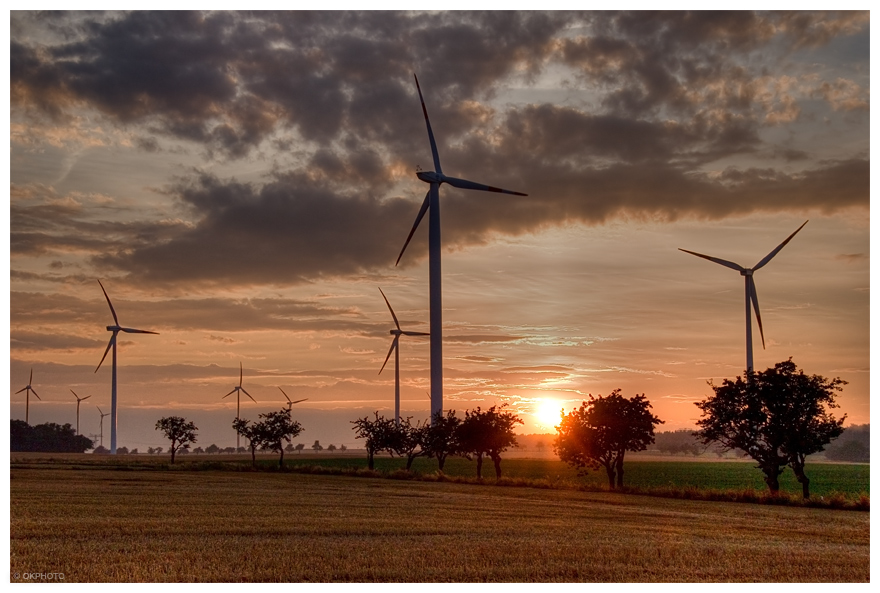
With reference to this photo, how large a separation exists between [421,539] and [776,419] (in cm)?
4496

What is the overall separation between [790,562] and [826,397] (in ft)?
142

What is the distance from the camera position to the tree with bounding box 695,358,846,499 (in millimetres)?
67250

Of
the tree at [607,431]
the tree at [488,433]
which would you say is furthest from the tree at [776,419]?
the tree at [488,433]

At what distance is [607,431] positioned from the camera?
3034 inches

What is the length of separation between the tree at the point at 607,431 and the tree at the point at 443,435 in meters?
23.7

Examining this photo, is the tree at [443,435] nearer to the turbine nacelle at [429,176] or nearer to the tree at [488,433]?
the tree at [488,433]

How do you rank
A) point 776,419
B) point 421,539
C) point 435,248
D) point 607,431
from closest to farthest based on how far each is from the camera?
point 421,539, point 776,419, point 607,431, point 435,248

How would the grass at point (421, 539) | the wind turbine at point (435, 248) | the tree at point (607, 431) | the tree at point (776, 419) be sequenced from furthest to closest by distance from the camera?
the wind turbine at point (435, 248), the tree at point (607, 431), the tree at point (776, 419), the grass at point (421, 539)

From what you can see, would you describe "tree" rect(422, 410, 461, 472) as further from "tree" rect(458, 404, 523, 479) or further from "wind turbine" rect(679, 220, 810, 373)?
"wind turbine" rect(679, 220, 810, 373)

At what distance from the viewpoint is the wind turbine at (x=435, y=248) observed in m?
95.9

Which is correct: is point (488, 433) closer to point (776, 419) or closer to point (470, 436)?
point (470, 436)

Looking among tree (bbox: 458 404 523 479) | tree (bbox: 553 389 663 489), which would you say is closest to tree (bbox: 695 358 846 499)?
tree (bbox: 553 389 663 489)

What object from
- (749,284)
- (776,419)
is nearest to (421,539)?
(776,419)
